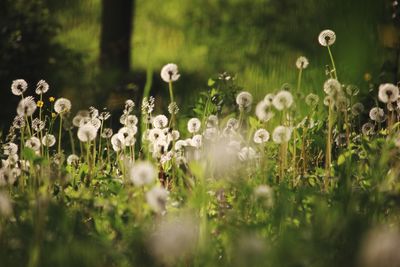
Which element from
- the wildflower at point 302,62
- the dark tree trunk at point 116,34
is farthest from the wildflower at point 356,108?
the dark tree trunk at point 116,34

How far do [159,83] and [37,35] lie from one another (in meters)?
1.74

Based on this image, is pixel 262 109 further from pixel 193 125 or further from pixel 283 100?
pixel 193 125

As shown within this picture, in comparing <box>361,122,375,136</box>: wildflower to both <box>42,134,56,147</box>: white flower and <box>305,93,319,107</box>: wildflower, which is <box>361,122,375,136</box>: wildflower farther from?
<box>42,134,56,147</box>: white flower

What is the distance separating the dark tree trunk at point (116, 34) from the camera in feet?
23.4

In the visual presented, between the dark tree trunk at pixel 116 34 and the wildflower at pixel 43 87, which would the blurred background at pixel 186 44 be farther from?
the wildflower at pixel 43 87

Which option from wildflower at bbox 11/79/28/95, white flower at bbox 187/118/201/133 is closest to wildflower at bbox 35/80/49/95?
wildflower at bbox 11/79/28/95

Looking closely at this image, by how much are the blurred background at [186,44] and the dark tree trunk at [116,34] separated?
0.01 m

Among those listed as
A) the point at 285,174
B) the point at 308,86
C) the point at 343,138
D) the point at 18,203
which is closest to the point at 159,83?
the point at 308,86

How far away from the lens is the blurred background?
512cm

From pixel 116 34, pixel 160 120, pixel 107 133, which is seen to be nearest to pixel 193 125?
pixel 160 120

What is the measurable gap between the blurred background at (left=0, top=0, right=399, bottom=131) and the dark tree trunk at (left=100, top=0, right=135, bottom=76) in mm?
10

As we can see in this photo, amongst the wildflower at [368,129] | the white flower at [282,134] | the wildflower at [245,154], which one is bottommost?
the wildflower at [245,154]

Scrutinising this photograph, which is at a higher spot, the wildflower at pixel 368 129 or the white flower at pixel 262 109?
the white flower at pixel 262 109

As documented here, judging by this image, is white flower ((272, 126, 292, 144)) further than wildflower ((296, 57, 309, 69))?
No
